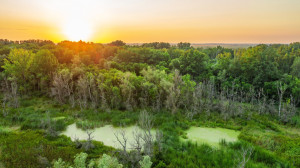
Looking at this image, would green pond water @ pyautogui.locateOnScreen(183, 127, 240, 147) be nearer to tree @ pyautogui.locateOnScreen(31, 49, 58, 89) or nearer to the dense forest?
the dense forest

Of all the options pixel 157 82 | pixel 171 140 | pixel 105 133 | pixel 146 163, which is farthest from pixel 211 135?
pixel 105 133

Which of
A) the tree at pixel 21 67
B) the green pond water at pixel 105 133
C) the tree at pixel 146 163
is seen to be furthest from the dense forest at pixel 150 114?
the green pond water at pixel 105 133

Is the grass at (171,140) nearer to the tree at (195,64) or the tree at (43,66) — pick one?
the tree at (43,66)

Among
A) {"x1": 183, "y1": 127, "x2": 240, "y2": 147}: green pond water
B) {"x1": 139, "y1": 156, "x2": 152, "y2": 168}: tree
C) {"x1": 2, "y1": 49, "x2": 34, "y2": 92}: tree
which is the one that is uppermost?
{"x1": 2, "y1": 49, "x2": 34, "y2": 92}: tree

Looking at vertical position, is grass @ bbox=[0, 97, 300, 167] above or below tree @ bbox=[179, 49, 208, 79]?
below

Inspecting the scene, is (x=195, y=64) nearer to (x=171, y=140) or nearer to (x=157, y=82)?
(x=157, y=82)

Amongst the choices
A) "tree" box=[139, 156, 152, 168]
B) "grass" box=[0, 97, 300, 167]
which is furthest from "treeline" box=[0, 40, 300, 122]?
"tree" box=[139, 156, 152, 168]

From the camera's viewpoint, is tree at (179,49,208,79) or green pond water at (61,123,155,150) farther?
tree at (179,49,208,79)

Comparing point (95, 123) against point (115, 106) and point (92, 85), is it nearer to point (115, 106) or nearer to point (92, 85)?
point (115, 106)
